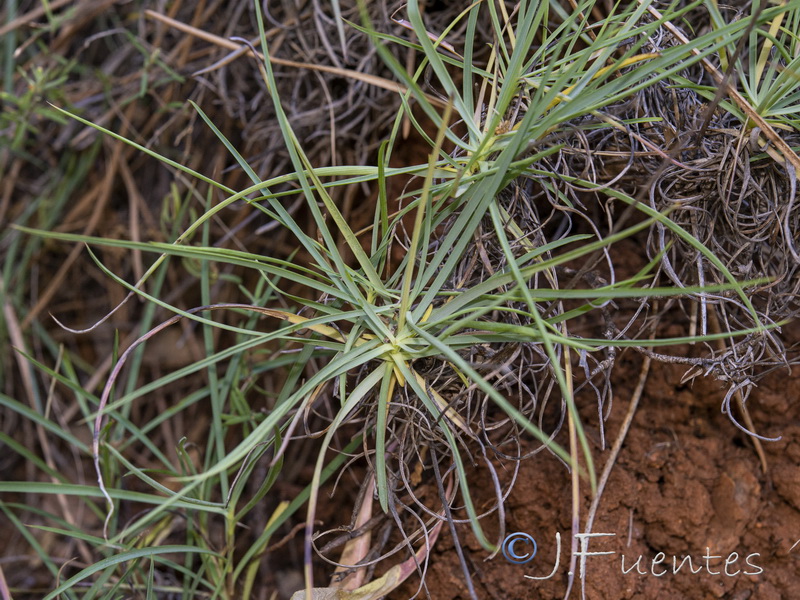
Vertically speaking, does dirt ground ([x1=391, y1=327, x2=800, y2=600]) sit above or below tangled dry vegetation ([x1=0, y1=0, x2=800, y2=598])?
below

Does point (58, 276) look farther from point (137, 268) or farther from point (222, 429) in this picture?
point (222, 429)

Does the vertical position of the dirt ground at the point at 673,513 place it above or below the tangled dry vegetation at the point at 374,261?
below

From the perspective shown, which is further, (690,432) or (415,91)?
(690,432)

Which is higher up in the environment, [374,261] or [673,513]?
[374,261]

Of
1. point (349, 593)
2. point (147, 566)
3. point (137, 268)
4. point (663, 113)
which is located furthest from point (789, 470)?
point (137, 268)
